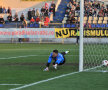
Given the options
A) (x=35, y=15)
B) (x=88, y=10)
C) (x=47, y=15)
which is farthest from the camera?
(x=35, y=15)

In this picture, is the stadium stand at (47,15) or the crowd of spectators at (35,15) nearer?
the stadium stand at (47,15)

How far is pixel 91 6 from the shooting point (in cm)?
2217

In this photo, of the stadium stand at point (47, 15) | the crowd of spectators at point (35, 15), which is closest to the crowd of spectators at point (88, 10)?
the stadium stand at point (47, 15)

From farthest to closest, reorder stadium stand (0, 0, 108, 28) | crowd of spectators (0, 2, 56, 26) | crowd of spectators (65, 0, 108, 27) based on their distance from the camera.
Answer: crowd of spectators (0, 2, 56, 26) → stadium stand (0, 0, 108, 28) → crowd of spectators (65, 0, 108, 27)

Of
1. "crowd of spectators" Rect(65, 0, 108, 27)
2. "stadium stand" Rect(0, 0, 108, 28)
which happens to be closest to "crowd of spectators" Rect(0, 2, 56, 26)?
"stadium stand" Rect(0, 0, 108, 28)

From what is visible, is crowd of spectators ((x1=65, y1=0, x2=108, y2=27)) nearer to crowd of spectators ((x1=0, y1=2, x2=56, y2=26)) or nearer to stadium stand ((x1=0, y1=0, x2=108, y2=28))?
stadium stand ((x1=0, y1=0, x2=108, y2=28))

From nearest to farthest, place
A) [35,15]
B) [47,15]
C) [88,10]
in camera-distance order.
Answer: [88,10], [47,15], [35,15]

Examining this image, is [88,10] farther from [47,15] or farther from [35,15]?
[35,15]

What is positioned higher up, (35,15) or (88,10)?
(88,10)

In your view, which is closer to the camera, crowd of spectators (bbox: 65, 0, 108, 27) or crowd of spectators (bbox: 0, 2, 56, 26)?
crowd of spectators (bbox: 65, 0, 108, 27)

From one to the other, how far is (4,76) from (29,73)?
1.07 m

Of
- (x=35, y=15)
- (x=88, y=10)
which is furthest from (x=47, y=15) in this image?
(x=88, y=10)

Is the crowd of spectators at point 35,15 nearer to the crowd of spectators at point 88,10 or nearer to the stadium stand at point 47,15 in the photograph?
the stadium stand at point 47,15

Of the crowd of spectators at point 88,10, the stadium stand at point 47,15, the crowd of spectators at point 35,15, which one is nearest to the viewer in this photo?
→ the crowd of spectators at point 88,10
